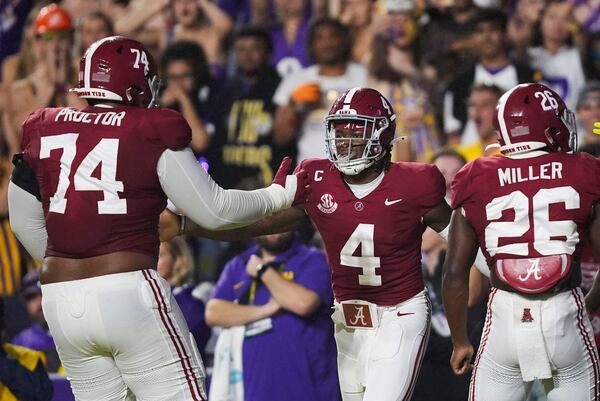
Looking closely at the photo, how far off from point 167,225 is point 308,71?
3554mm

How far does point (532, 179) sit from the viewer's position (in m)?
4.36

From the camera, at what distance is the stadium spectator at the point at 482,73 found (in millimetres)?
7431

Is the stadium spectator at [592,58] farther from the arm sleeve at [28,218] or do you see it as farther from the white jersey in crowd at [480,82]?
the arm sleeve at [28,218]

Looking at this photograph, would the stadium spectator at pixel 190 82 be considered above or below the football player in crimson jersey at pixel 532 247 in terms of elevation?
above

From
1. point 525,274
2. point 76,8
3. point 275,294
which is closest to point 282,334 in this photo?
point 275,294

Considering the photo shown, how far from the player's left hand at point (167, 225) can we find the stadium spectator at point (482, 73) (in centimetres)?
332

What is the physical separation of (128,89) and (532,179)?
1.60 meters

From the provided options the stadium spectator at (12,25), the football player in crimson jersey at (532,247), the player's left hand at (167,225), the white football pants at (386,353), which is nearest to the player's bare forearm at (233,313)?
the white football pants at (386,353)

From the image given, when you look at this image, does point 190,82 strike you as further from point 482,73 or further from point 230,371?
point 230,371

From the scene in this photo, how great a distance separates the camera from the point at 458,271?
14.8ft

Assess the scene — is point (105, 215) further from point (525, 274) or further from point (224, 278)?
point (224, 278)

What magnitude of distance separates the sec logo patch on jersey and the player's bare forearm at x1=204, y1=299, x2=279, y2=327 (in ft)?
4.11

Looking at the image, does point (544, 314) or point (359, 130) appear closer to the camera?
point (544, 314)

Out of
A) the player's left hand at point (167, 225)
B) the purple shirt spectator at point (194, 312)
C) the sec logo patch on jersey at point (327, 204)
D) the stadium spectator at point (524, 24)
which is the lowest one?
the purple shirt spectator at point (194, 312)
